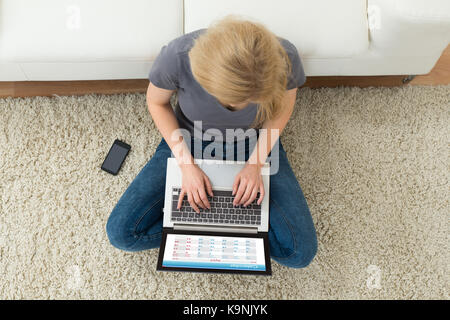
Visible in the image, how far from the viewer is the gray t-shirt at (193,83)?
88 cm

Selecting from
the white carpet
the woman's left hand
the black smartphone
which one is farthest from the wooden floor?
the woman's left hand

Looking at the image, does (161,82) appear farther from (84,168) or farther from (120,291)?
(120,291)

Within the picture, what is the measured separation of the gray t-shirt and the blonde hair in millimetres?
110

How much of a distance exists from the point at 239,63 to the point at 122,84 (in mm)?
880

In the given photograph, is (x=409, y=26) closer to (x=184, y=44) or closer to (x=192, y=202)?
(x=184, y=44)

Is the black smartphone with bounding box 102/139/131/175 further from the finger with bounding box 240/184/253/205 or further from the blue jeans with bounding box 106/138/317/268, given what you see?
the finger with bounding box 240/184/253/205

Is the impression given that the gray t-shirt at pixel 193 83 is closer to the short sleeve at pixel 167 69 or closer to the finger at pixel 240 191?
the short sleeve at pixel 167 69

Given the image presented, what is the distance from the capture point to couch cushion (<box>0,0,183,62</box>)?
1.04m

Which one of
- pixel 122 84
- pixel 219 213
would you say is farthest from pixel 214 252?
pixel 122 84

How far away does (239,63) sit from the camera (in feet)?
2.27

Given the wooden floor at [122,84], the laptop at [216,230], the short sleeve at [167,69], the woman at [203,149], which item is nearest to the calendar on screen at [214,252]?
the laptop at [216,230]

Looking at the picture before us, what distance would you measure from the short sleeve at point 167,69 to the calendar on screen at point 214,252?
448 millimetres

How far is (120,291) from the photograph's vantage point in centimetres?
127

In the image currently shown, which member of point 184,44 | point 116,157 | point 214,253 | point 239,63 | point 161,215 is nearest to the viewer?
point 239,63
